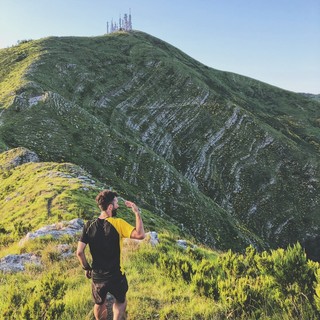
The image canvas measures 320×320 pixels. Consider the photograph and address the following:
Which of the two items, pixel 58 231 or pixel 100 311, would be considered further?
pixel 58 231

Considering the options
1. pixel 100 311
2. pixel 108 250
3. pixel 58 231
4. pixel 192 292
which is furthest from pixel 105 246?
pixel 58 231

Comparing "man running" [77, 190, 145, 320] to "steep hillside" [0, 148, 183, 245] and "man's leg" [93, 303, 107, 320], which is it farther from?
"steep hillside" [0, 148, 183, 245]

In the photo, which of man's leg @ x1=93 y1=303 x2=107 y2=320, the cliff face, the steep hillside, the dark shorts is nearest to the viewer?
the dark shorts

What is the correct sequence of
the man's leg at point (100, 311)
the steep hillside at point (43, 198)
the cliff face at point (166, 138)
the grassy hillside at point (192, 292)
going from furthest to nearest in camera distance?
the cliff face at point (166, 138) → the steep hillside at point (43, 198) → the grassy hillside at point (192, 292) → the man's leg at point (100, 311)

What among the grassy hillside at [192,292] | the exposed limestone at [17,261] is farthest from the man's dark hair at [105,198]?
the exposed limestone at [17,261]

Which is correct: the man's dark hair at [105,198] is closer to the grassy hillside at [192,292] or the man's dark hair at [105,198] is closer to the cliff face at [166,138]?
the grassy hillside at [192,292]

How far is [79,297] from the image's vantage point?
9609 mm

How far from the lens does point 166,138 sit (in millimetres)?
76938

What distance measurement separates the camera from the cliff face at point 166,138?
47.2 m

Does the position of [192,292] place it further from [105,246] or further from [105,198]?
[105,198]

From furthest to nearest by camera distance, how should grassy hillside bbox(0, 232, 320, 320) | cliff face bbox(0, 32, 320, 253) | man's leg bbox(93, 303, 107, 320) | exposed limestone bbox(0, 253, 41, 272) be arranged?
cliff face bbox(0, 32, 320, 253), exposed limestone bbox(0, 253, 41, 272), grassy hillside bbox(0, 232, 320, 320), man's leg bbox(93, 303, 107, 320)

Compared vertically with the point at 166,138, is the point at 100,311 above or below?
above

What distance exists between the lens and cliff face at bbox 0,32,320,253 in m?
47.2

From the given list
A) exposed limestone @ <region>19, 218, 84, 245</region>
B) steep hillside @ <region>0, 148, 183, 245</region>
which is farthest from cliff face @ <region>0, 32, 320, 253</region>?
exposed limestone @ <region>19, 218, 84, 245</region>
